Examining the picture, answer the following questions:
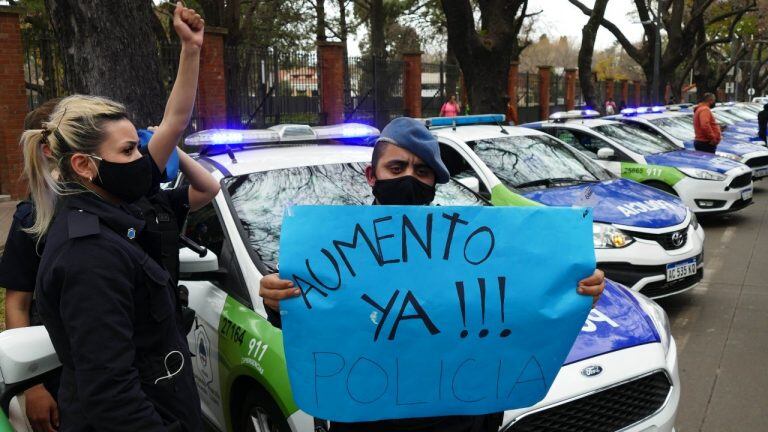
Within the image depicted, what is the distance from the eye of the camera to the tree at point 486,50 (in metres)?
12.6

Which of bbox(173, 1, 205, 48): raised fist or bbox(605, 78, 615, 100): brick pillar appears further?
bbox(605, 78, 615, 100): brick pillar

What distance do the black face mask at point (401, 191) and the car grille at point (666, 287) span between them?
411cm

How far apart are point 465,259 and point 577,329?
14.6 inches

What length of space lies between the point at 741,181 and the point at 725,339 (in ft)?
17.6

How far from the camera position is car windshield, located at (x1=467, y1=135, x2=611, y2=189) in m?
6.64

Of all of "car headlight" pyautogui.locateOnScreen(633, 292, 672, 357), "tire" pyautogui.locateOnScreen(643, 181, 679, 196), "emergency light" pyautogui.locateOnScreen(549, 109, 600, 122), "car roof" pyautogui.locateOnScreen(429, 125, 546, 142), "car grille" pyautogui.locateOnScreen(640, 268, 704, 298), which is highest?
"emergency light" pyautogui.locateOnScreen(549, 109, 600, 122)

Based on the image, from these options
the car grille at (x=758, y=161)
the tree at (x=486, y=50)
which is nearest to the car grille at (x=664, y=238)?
the tree at (x=486, y=50)

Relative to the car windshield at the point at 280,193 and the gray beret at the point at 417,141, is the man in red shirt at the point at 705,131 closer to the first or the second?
the car windshield at the point at 280,193

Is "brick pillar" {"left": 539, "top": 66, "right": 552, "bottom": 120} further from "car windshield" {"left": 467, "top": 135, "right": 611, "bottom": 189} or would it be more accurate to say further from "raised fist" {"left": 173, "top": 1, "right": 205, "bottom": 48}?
"raised fist" {"left": 173, "top": 1, "right": 205, "bottom": 48}

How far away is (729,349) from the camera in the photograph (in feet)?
16.9

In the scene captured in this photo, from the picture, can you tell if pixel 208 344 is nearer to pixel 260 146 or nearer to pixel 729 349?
pixel 260 146

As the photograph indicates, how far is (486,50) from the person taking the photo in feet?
41.7

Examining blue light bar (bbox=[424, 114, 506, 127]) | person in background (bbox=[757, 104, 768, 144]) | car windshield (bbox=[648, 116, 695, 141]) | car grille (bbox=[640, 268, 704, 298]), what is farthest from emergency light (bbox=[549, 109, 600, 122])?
person in background (bbox=[757, 104, 768, 144])

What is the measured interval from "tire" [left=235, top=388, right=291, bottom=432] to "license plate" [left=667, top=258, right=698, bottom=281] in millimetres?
4005
